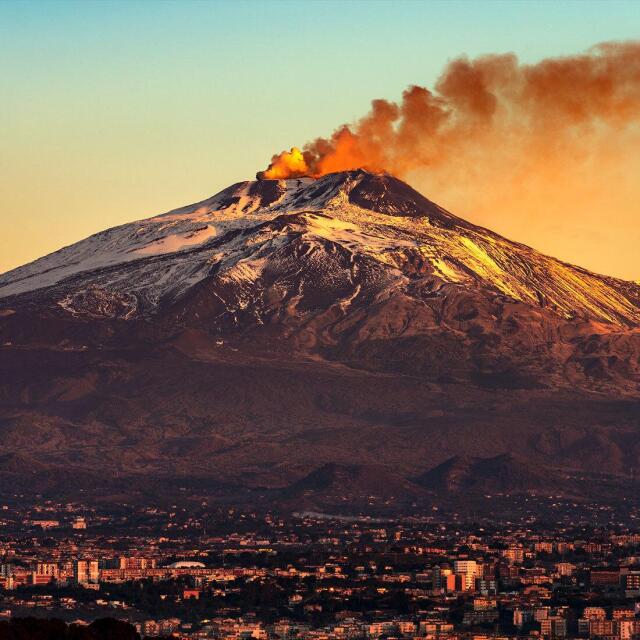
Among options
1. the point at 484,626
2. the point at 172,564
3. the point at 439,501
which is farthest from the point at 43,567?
the point at 439,501

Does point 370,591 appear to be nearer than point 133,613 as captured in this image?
No

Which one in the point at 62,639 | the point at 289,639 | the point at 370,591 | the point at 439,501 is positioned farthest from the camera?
the point at 439,501

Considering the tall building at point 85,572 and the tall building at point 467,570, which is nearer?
the tall building at point 467,570

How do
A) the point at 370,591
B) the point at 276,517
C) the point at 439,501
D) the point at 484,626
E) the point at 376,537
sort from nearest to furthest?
the point at 484,626, the point at 370,591, the point at 376,537, the point at 276,517, the point at 439,501

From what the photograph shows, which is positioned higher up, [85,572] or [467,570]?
[85,572]

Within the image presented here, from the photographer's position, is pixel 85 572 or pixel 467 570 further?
pixel 85 572

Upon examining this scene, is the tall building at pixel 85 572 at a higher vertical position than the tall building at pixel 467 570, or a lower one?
higher

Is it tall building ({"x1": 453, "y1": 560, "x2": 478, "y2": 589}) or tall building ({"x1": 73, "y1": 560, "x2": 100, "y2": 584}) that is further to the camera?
tall building ({"x1": 73, "y1": 560, "x2": 100, "y2": 584})

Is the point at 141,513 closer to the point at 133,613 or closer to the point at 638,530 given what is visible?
the point at 638,530

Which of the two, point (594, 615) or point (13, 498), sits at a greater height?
point (13, 498)

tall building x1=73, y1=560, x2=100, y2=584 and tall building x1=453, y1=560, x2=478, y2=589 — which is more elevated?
tall building x1=73, y1=560, x2=100, y2=584

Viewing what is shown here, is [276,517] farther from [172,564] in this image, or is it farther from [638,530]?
[172,564]
